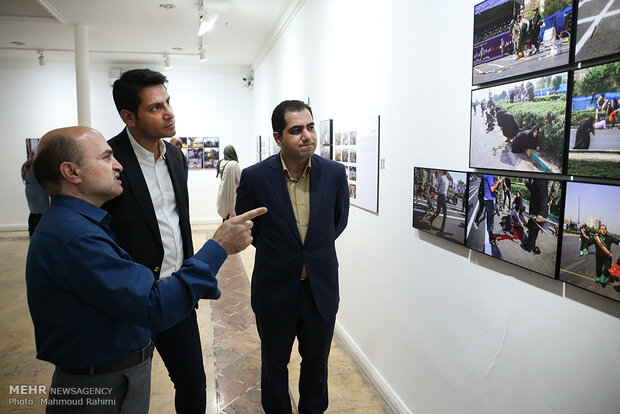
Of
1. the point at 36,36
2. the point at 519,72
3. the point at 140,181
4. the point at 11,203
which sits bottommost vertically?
the point at 11,203

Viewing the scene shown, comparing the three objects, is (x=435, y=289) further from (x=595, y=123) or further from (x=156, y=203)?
(x=156, y=203)

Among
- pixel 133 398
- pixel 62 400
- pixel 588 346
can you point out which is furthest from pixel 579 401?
pixel 62 400

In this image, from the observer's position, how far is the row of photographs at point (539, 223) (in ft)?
4.46

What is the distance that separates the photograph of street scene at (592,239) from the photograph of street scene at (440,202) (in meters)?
0.65

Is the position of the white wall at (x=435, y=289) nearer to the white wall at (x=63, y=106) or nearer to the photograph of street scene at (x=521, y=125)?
the photograph of street scene at (x=521, y=125)

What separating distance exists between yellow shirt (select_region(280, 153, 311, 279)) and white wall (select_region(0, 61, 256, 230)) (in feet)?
30.2

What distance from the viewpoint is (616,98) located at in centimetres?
132

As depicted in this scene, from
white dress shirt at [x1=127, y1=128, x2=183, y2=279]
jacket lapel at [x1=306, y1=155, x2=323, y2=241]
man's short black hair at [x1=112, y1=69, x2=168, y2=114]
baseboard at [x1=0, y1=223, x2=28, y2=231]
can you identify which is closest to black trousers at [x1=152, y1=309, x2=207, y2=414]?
white dress shirt at [x1=127, y1=128, x2=183, y2=279]

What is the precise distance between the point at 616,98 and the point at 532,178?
1.37ft

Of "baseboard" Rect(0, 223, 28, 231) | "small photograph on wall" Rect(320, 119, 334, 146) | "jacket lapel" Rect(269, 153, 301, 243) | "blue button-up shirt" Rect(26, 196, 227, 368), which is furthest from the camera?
"baseboard" Rect(0, 223, 28, 231)

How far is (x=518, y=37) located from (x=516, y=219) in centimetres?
75

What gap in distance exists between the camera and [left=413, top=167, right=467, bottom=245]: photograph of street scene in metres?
2.16

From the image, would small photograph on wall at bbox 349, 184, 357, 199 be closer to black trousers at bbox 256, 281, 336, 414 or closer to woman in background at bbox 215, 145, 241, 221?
black trousers at bbox 256, 281, 336, 414

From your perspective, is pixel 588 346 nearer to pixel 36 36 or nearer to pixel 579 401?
pixel 579 401
